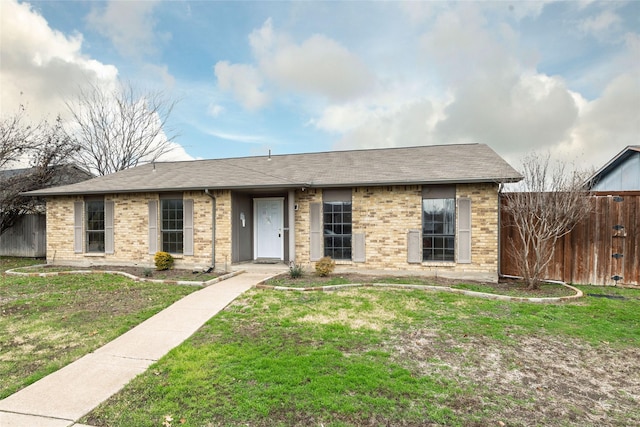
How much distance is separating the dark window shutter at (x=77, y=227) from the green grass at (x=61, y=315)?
220cm

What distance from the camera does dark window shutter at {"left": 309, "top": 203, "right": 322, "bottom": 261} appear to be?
33.6 ft

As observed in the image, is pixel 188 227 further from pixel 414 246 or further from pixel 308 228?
pixel 414 246

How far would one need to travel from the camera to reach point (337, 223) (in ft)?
33.4

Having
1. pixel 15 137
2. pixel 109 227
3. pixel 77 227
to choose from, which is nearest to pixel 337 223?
pixel 109 227

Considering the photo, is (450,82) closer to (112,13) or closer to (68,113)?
(112,13)

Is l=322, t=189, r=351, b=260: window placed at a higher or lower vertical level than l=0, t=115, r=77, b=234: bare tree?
lower

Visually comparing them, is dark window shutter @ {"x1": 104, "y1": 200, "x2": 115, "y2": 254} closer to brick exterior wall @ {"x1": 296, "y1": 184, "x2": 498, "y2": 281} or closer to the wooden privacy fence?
brick exterior wall @ {"x1": 296, "y1": 184, "x2": 498, "y2": 281}

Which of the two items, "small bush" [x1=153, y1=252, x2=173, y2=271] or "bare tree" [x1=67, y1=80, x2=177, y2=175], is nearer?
"small bush" [x1=153, y1=252, x2=173, y2=271]

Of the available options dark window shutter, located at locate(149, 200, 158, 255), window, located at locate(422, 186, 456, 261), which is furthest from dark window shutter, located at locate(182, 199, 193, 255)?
window, located at locate(422, 186, 456, 261)

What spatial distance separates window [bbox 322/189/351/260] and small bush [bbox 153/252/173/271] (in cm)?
500

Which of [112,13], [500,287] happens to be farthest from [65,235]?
[500,287]

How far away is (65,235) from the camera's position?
40.0ft

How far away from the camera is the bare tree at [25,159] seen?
47.9 ft

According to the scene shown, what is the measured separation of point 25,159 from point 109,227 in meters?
8.27
